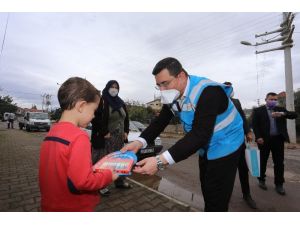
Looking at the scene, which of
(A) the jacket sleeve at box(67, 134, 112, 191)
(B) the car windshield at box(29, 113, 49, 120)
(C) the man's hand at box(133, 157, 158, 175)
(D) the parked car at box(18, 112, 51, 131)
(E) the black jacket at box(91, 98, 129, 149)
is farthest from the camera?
(B) the car windshield at box(29, 113, 49, 120)

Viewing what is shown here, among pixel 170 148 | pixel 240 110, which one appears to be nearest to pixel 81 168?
pixel 170 148

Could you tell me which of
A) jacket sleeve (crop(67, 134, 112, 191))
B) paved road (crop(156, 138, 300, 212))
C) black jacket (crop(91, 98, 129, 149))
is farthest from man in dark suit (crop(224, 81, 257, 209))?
jacket sleeve (crop(67, 134, 112, 191))

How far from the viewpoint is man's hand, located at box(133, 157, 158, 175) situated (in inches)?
65.6

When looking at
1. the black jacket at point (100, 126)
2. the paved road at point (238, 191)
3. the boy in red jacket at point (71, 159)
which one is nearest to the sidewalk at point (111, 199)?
the paved road at point (238, 191)

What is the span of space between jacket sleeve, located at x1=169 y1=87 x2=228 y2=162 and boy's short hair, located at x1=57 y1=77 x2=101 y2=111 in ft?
2.60

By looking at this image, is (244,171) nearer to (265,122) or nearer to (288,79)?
(265,122)

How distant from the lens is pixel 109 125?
407 cm

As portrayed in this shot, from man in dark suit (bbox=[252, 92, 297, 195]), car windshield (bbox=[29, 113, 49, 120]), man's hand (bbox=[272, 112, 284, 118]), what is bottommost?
man in dark suit (bbox=[252, 92, 297, 195])

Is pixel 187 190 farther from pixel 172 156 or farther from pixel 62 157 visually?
pixel 62 157

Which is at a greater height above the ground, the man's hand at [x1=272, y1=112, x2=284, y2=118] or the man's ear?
the man's ear

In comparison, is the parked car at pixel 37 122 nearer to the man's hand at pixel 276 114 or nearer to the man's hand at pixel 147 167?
the man's hand at pixel 276 114

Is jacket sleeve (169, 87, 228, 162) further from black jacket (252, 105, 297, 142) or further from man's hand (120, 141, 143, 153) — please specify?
black jacket (252, 105, 297, 142)

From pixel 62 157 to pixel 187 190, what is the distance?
11.6ft

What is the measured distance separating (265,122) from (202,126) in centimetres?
335
